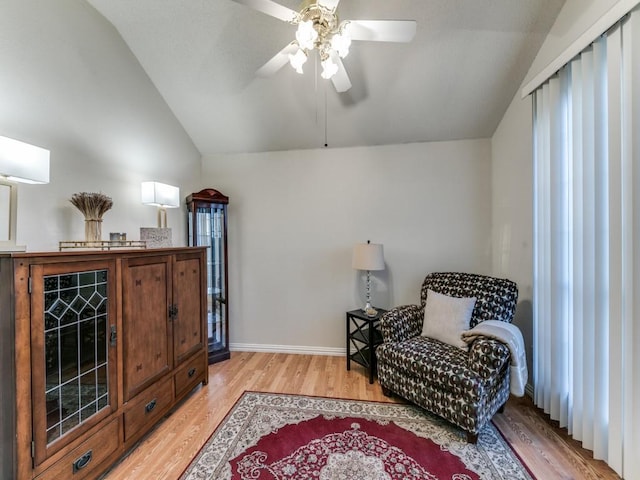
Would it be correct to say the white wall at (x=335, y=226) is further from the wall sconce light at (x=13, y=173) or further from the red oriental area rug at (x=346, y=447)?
the wall sconce light at (x=13, y=173)

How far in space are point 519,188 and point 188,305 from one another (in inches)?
118

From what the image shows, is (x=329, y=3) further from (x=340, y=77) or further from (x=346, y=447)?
(x=346, y=447)

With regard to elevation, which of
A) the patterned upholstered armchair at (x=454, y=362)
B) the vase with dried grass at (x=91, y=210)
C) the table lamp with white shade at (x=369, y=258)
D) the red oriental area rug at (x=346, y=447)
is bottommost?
the red oriental area rug at (x=346, y=447)

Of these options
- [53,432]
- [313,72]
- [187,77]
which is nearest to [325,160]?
[313,72]

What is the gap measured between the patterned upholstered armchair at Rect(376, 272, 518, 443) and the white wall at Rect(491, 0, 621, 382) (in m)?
0.29

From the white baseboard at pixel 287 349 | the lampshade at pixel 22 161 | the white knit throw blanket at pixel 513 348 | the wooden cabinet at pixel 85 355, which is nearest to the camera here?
the wooden cabinet at pixel 85 355

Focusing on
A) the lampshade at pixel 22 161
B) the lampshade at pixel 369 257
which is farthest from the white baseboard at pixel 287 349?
the lampshade at pixel 22 161

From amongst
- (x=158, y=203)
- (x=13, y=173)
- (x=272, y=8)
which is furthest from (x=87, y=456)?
(x=272, y=8)

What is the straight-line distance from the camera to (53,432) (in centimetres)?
131

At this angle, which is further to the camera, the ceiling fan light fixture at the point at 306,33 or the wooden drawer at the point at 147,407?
the wooden drawer at the point at 147,407

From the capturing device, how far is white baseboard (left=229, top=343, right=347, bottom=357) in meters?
3.21

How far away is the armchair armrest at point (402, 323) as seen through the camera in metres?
2.39

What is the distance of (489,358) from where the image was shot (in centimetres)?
183

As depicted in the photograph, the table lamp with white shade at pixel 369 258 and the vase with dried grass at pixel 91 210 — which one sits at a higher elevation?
the vase with dried grass at pixel 91 210
